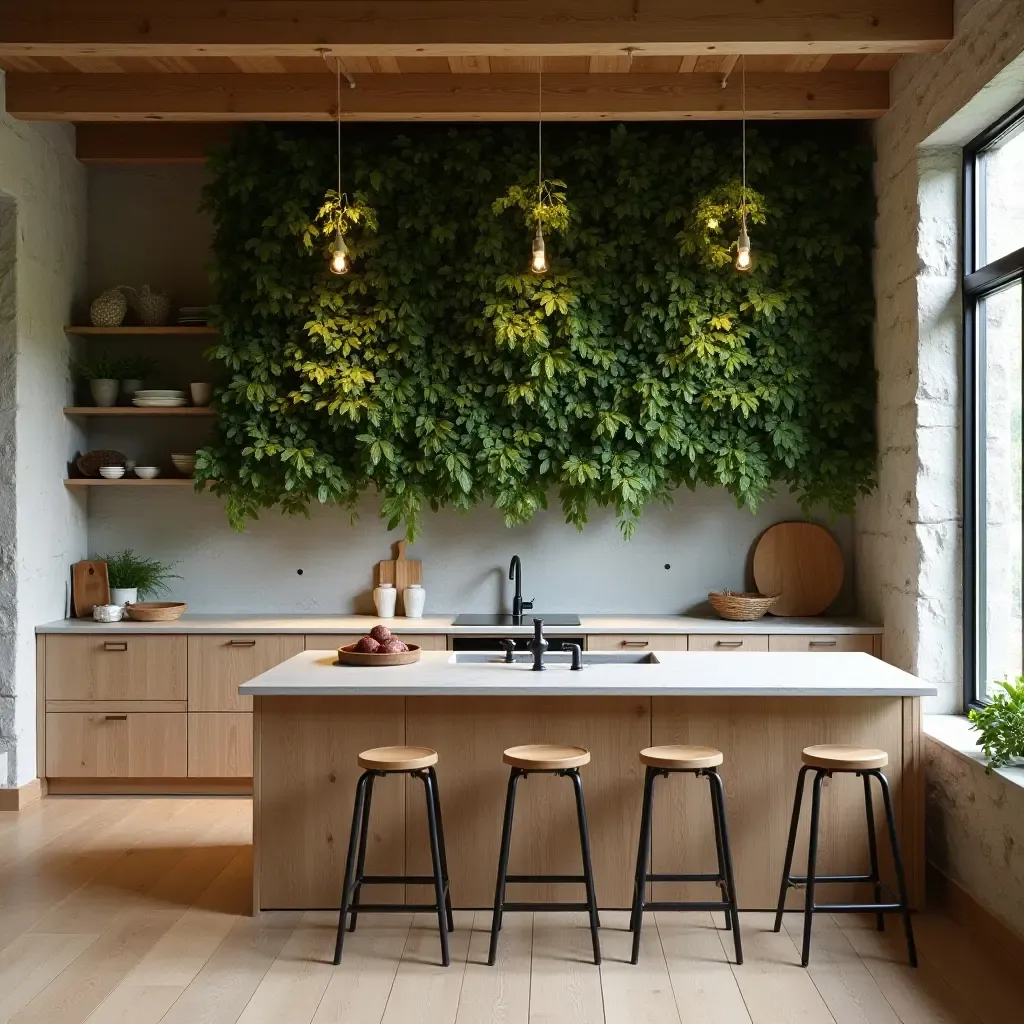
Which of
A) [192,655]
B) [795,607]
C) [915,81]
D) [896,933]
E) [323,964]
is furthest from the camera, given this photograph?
[795,607]

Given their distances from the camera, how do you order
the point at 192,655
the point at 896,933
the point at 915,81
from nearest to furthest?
1. the point at 896,933
2. the point at 915,81
3. the point at 192,655

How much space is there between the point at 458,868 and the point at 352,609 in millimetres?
2461

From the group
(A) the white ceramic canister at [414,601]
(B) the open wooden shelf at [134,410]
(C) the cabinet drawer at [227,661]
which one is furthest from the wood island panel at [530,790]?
(B) the open wooden shelf at [134,410]

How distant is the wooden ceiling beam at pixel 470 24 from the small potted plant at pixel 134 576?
2.62m

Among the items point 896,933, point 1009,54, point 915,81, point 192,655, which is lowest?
point 896,933

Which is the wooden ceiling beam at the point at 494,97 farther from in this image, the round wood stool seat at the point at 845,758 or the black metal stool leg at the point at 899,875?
the black metal stool leg at the point at 899,875

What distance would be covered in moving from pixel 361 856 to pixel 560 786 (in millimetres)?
711

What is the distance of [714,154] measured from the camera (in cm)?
569

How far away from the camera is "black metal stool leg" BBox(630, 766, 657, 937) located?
11.8 feet

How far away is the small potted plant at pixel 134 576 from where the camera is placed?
6.00 meters

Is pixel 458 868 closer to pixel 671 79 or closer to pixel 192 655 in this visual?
pixel 192 655

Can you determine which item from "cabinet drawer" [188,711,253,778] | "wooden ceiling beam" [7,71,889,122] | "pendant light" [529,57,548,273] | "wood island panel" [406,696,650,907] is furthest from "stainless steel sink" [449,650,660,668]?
"wooden ceiling beam" [7,71,889,122]

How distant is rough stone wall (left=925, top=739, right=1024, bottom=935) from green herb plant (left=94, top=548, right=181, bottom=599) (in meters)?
3.94

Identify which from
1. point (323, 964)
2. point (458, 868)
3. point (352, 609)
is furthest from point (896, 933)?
point (352, 609)
